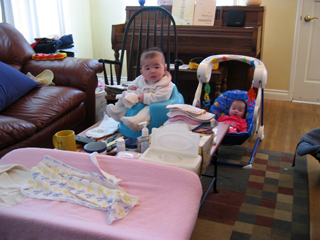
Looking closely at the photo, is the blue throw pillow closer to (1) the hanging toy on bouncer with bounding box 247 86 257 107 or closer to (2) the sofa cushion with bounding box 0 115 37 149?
(2) the sofa cushion with bounding box 0 115 37 149

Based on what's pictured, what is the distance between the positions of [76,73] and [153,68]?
85cm

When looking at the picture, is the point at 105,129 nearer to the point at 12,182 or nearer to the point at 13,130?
the point at 13,130

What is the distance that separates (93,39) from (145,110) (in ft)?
10.2

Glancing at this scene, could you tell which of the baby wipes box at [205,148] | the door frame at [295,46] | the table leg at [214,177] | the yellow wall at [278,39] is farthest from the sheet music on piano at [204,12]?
the baby wipes box at [205,148]

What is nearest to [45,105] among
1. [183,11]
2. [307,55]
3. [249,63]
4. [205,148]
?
[205,148]

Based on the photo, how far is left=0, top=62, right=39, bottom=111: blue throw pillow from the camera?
7.02ft

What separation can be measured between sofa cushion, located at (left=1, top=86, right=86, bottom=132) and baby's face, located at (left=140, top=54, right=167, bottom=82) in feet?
2.18

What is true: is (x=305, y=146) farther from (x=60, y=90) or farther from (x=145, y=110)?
(x=60, y=90)

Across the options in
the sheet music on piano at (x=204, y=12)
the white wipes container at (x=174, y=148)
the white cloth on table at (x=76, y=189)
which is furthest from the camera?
the sheet music on piano at (x=204, y=12)

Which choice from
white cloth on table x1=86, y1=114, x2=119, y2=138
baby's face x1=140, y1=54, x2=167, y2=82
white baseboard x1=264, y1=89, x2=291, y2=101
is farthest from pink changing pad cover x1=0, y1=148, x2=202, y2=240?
white baseboard x1=264, y1=89, x2=291, y2=101

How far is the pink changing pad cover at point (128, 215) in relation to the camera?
3.01ft

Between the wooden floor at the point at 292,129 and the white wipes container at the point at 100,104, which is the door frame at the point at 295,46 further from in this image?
the white wipes container at the point at 100,104

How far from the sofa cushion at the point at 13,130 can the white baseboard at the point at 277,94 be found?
3.07 m

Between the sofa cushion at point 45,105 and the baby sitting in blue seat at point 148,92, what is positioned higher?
the baby sitting in blue seat at point 148,92
